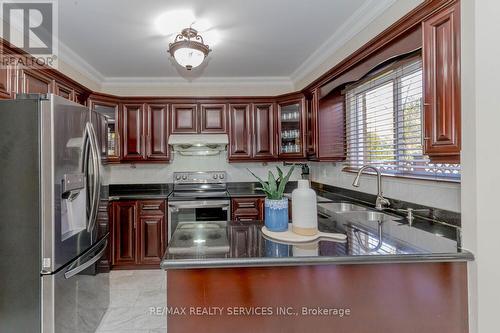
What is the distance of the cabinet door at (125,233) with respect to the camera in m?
3.39

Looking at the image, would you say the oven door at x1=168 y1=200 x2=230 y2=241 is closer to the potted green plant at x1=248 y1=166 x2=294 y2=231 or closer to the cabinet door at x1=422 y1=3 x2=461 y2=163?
the potted green plant at x1=248 y1=166 x2=294 y2=231

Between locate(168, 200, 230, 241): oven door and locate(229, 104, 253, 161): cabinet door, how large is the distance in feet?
2.34

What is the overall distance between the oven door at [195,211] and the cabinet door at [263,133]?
2.83 ft

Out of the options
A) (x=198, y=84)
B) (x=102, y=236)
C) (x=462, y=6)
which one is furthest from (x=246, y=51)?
(x=102, y=236)

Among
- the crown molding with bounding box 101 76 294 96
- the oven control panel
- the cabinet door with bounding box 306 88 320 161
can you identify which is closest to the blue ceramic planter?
the cabinet door with bounding box 306 88 320 161

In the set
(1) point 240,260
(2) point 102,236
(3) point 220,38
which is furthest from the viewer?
(3) point 220,38

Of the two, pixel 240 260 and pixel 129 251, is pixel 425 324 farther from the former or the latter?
pixel 129 251

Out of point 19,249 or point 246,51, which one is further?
point 246,51

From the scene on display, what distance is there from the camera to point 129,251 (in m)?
3.42

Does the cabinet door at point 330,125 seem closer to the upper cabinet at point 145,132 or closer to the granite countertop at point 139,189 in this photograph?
the upper cabinet at point 145,132

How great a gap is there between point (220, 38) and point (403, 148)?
190cm

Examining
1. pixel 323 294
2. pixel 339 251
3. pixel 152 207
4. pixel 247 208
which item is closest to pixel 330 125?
pixel 247 208

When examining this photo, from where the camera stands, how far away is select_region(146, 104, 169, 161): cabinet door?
12.1 feet

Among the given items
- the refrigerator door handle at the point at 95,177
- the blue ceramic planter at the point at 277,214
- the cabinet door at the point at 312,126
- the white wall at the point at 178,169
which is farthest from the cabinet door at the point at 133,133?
the blue ceramic planter at the point at 277,214
